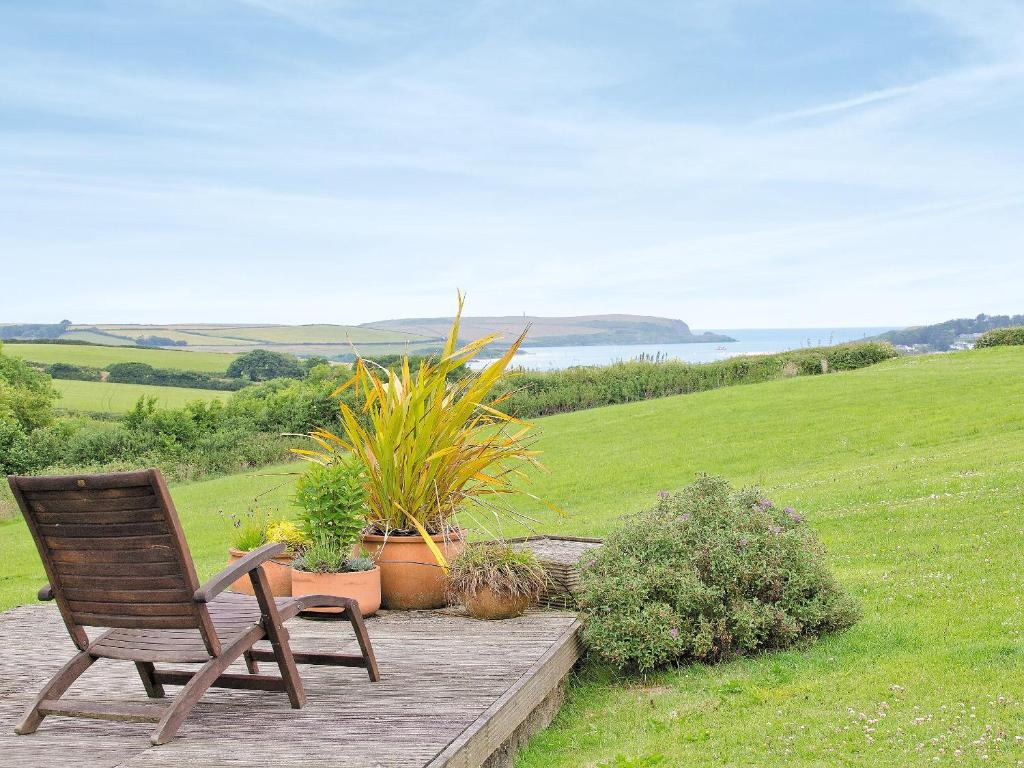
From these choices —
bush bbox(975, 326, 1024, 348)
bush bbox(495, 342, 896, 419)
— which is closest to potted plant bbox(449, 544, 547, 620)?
bush bbox(495, 342, 896, 419)

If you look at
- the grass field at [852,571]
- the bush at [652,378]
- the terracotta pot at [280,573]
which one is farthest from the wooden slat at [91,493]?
the bush at [652,378]

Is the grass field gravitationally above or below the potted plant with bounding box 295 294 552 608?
below

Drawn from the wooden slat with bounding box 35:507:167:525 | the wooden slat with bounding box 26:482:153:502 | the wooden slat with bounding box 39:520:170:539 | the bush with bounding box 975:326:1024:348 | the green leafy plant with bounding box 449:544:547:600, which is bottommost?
the green leafy plant with bounding box 449:544:547:600

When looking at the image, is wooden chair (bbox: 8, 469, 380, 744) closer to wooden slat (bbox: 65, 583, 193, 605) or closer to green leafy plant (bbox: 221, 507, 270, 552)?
wooden slat (bbox: 65, 583, 193, 605)

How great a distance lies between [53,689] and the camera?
379cm

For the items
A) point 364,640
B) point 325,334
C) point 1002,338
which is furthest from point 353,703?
point 325,334

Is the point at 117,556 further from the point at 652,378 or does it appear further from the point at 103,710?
the point at 652,378

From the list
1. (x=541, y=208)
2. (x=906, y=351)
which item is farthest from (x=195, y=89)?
(x=906, y=351)

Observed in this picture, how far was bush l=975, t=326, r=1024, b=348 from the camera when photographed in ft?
104

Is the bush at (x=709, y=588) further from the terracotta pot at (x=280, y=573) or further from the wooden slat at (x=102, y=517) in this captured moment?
the wooden slat at (x=102, y=517)

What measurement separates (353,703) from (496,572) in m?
1.64

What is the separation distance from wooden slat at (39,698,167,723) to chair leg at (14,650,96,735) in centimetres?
3

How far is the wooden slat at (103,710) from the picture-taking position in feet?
11.8

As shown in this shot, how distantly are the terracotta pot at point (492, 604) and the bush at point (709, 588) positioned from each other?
1.45 feet
